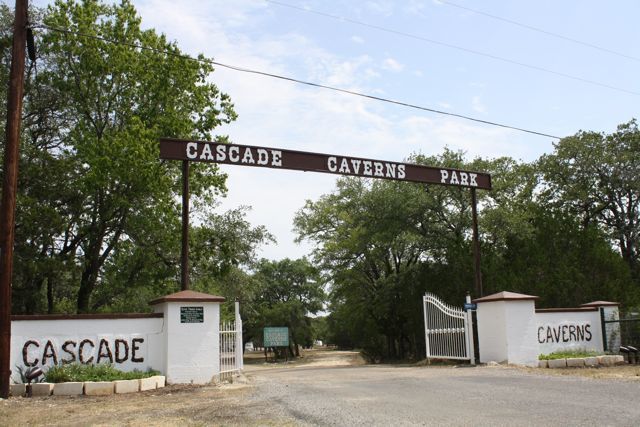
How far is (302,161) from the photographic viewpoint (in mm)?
16641

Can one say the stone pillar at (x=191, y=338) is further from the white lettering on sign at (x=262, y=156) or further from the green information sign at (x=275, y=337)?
the green information sign at (x=275, y=337)

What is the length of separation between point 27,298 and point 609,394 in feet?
62.9

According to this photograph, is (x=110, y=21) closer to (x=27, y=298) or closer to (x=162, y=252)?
(x=162, y=252)

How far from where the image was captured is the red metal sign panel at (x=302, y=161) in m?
15.4

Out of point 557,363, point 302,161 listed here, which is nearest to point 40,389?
point 302,161

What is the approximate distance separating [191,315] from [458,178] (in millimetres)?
10002

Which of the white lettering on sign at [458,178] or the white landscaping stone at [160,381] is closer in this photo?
the white landscaping stone at [160,381]

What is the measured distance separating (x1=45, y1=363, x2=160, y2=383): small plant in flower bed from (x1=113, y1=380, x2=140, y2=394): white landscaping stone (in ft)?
0.82

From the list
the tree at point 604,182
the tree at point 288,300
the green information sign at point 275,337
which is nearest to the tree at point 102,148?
the green information sign at point 275,337

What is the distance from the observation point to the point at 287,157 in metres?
16.4

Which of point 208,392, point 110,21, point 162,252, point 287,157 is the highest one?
point 110,21

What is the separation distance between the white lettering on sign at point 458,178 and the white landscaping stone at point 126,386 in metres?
11.1

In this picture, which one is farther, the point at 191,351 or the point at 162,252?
the point at 162,252

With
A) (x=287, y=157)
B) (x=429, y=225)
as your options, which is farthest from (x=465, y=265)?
(x=287, y=157)
